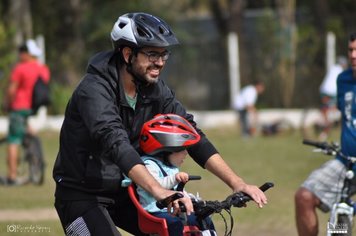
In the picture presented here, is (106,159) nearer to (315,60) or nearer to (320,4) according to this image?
(315,60)

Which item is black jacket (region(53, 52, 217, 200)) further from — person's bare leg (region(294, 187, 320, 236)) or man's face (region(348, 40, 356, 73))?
man's face (region(348, 40, 356, 73))

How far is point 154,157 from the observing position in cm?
561

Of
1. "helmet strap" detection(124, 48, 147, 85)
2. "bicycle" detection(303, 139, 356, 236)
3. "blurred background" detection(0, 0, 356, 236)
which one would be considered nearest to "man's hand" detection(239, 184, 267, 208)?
"helmet strap" detection(124, 48, 147, 85)

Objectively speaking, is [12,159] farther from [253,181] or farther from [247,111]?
[247,111]

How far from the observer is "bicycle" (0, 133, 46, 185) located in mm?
14344

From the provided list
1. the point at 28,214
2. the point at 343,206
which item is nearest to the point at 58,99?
the point at 28,214

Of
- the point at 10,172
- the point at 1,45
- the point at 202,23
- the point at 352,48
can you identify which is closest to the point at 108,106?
the point at 352,48

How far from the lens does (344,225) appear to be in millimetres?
7391

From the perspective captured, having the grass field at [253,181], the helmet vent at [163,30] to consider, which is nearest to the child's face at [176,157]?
the helmet vent at [163,30]

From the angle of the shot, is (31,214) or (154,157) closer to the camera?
(154,157)

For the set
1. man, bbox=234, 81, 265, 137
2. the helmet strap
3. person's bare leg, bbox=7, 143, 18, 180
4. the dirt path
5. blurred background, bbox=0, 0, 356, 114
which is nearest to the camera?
the helmet strap

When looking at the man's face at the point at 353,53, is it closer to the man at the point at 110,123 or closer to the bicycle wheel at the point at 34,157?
the man at the point at 110,123

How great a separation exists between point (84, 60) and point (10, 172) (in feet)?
46.8

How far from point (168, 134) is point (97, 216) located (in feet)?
2.08
